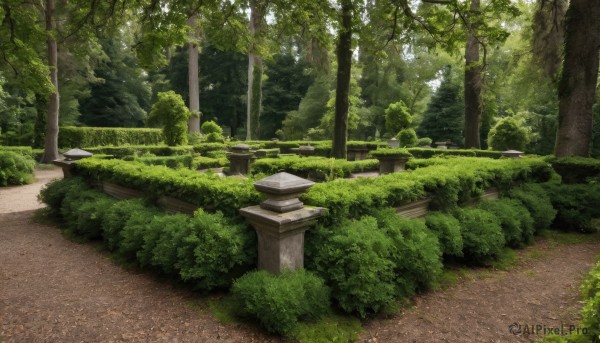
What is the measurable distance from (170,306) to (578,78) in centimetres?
1017

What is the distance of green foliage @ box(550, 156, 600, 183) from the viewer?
739 centimetres

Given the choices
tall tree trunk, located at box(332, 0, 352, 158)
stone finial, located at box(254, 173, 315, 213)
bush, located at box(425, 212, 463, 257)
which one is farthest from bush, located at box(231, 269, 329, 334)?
tall tree trunk, located at box(332, 0, 352, 158)

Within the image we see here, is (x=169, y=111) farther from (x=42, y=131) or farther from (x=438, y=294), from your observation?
(x=438, y=294)

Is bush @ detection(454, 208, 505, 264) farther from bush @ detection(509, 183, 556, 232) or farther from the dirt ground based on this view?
bush @ detection(509, 183, 556, 232)

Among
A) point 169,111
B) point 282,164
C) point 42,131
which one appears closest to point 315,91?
point 169,111

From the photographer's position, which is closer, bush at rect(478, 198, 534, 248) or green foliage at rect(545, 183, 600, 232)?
bush at rect(478, 198, 534, 248)

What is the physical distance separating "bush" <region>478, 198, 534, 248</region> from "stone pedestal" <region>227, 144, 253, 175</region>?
8.04 metres

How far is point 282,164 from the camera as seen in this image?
354 inches

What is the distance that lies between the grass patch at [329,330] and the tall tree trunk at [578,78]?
27.9 ft

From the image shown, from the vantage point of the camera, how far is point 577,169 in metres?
7.59

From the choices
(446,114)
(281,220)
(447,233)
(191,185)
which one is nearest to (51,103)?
(191,185)

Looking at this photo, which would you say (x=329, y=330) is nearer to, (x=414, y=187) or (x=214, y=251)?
(x=214, y=251)

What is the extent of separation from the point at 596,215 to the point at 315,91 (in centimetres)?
2718

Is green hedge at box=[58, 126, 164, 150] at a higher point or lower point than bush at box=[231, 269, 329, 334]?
higher
